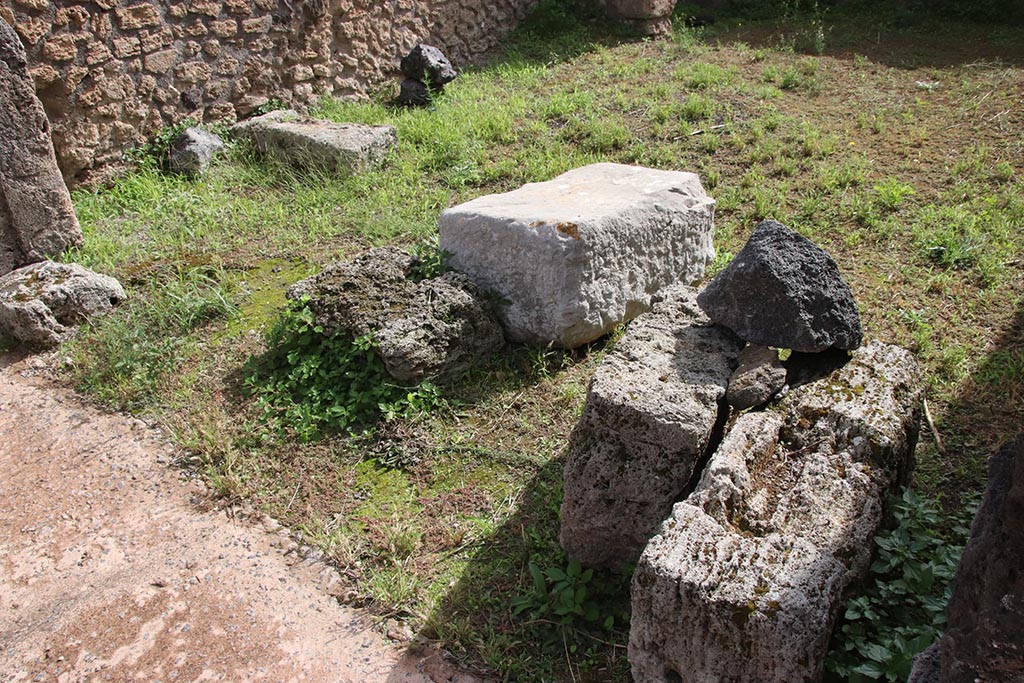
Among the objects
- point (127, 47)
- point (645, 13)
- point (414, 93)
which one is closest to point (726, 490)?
point (127, 47)

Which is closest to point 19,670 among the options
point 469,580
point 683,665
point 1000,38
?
point 469,580

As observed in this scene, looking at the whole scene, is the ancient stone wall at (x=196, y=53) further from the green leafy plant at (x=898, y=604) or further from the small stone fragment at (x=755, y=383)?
the green leafy plant at (x=898, y=604)

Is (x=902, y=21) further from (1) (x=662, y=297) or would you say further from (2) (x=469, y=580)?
(2) (x=469, y=580)

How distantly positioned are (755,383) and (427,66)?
6.03m

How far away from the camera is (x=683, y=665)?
2564 millimetres

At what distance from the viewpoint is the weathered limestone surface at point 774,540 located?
2426mm

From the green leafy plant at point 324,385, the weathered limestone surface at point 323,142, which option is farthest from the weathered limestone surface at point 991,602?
the weathered limestone surface at point 323,142

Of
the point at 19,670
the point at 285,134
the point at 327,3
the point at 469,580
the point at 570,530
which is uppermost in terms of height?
the point at 327,3

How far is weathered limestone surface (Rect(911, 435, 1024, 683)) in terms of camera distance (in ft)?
6.11

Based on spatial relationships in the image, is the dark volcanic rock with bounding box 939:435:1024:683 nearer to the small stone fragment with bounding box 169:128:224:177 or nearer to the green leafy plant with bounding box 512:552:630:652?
the green leafy plant with bounding box 512:552:630:652

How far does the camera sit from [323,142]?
6.89 metres

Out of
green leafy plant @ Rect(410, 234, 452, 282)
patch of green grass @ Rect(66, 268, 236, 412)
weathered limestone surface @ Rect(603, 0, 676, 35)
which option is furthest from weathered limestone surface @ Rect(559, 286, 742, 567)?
weathered limestone surface @ Rect(603, 0, 676, 35)

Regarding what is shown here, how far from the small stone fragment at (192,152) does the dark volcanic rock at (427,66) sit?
2.15 m

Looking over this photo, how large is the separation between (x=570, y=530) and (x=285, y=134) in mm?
5004
